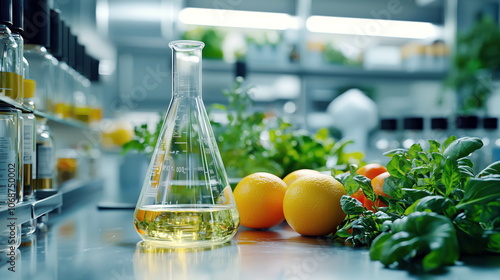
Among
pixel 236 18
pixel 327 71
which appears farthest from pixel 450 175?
pixel 236 18

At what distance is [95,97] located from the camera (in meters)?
2.19

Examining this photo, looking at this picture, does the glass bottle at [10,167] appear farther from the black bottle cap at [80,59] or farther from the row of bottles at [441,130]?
the row of bottles at [441,130]

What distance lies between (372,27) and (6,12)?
327 centimetres

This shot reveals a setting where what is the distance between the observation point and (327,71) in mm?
3182

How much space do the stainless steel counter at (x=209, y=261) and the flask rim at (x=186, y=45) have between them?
266 mm

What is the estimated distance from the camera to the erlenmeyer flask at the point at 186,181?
0.62 m

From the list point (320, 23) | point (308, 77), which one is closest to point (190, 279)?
point (308, 77)

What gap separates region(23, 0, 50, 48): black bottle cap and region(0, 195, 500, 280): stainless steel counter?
34 centimetres

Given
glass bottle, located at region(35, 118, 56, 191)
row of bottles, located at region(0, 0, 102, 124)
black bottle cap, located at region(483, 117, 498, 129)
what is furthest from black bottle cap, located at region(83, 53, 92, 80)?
black bottle cap, located at region(483, 117, 498, 129)

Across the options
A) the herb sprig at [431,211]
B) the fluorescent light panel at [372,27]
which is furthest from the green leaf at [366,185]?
the fluorescent light panel at [372,27]

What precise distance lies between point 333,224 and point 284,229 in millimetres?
126

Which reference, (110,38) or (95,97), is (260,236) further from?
(110,38)

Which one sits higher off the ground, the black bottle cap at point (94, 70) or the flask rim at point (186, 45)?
the black bottle cap at point (94, 70)

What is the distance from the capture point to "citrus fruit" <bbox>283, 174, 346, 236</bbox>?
0.69 m
